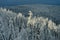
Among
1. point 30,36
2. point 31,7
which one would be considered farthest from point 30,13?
point 30,36

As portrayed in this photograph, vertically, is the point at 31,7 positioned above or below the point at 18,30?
above

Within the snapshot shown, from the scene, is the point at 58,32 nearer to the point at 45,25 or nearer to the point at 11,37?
the point at 45,25

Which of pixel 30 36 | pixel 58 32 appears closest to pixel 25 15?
pixel 30 36

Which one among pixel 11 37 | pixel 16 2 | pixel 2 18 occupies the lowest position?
pixel 11 37

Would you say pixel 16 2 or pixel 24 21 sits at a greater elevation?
pixel 16 2

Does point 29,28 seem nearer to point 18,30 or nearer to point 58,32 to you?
point 18,30

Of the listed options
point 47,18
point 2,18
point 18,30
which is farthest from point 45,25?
point 2,18

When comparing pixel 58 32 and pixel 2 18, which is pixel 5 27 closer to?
pixel 2 18
